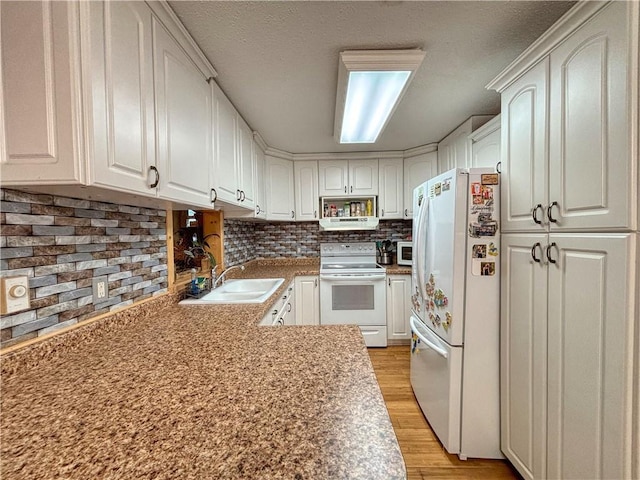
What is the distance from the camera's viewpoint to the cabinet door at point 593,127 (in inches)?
32.3

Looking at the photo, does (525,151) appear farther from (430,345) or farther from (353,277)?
(353,277)

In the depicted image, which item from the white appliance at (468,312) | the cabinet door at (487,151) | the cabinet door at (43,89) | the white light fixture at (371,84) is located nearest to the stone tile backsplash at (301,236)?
the cabinet door at (487,151)

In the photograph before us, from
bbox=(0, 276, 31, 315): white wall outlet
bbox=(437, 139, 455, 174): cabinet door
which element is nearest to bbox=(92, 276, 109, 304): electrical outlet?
bbox=(0, 276, 31, 315): white wall outlet

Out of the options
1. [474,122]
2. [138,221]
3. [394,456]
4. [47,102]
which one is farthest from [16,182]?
[474,122]

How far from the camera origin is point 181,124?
114 cm

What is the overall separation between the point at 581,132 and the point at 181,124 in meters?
1.61

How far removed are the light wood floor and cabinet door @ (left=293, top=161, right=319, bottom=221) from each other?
1.91 metres

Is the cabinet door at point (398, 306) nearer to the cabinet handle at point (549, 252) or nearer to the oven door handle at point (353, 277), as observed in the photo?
the oven door handle at point (353, 277)

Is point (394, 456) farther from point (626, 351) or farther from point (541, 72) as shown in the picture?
point (541, 72)

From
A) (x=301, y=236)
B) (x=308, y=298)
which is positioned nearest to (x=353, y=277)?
(x=308, y=298)

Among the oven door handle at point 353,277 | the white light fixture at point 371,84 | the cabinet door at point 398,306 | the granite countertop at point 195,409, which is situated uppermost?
the white light fixture at point 371,84

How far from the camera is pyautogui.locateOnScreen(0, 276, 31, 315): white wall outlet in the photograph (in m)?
0.75

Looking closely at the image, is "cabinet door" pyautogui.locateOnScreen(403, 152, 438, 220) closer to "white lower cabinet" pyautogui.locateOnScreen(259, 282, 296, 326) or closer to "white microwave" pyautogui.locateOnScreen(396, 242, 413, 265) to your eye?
"white microwave" pyautogui.locateOnScreen(396, 242, 413, 265)

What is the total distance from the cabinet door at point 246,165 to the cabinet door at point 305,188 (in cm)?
86
